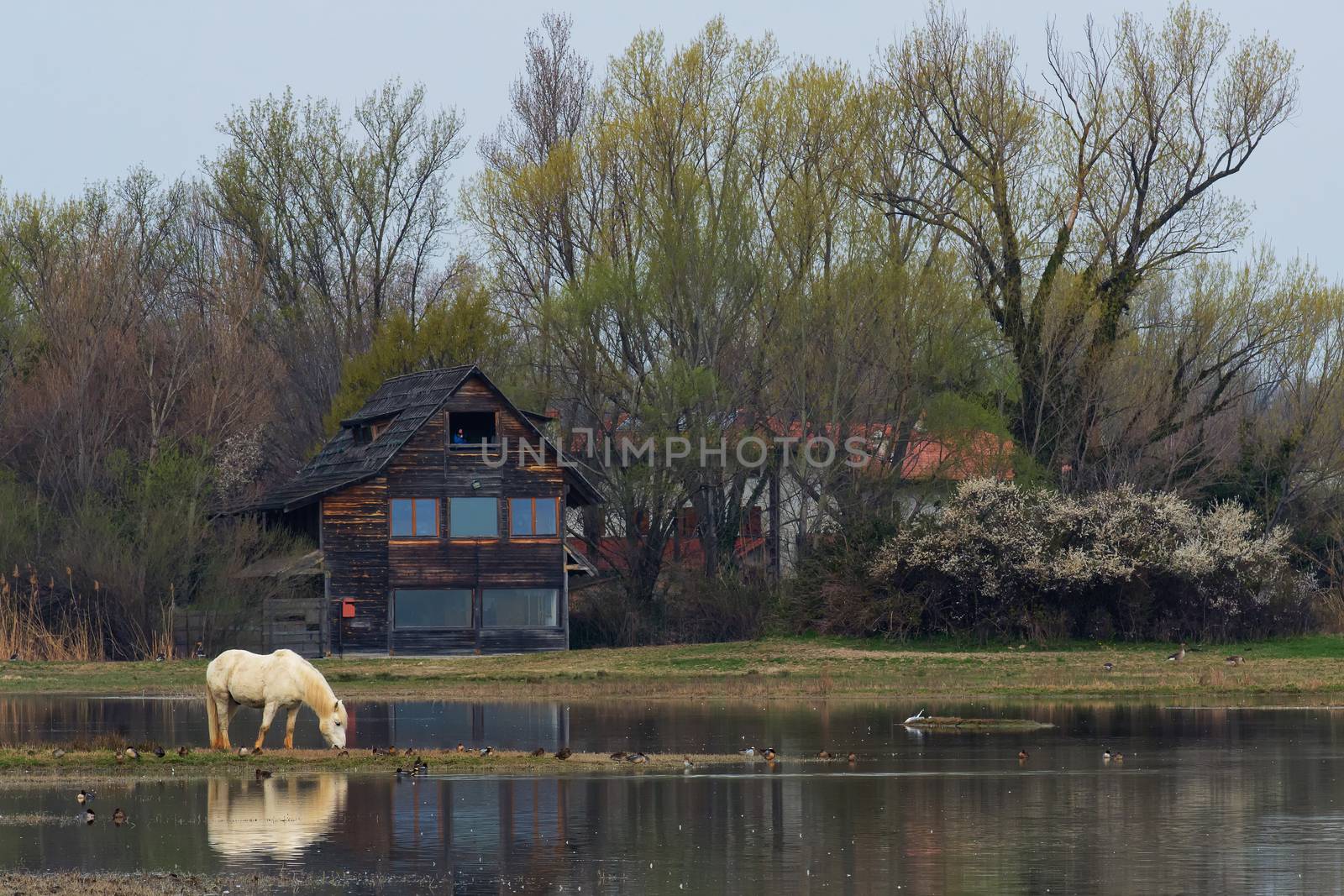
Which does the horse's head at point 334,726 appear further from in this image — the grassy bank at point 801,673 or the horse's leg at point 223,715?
the grassy bank at point 801,673

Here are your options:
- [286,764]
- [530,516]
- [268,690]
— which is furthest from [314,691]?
[530,516]

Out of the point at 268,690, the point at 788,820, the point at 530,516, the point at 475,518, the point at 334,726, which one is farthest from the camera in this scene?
the point at 530,516

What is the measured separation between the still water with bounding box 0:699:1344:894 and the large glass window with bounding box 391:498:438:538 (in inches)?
1013

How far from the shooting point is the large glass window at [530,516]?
57312 millimetres

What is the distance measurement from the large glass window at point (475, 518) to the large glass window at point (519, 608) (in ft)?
5.62

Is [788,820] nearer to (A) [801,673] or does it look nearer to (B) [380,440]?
(A) [801,673]

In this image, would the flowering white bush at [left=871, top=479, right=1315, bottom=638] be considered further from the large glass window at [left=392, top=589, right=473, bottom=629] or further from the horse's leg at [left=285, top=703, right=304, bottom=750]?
the horse's leg at [left=285, top=703, right=304, bottom=750]

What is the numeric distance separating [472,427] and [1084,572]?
18520mm

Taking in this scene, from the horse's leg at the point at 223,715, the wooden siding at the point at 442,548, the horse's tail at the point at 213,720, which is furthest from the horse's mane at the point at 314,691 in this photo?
the wooden siding at the point at 442,548

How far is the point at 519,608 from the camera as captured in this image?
5722 cm

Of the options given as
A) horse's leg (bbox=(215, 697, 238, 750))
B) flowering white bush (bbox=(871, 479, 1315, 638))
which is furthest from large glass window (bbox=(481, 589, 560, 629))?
horse's leg (bbox=(215, 697, 238, 750))

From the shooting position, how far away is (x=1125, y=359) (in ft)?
196

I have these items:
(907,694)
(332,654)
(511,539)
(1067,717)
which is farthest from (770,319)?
(1067,717)

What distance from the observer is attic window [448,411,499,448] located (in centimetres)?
5747
